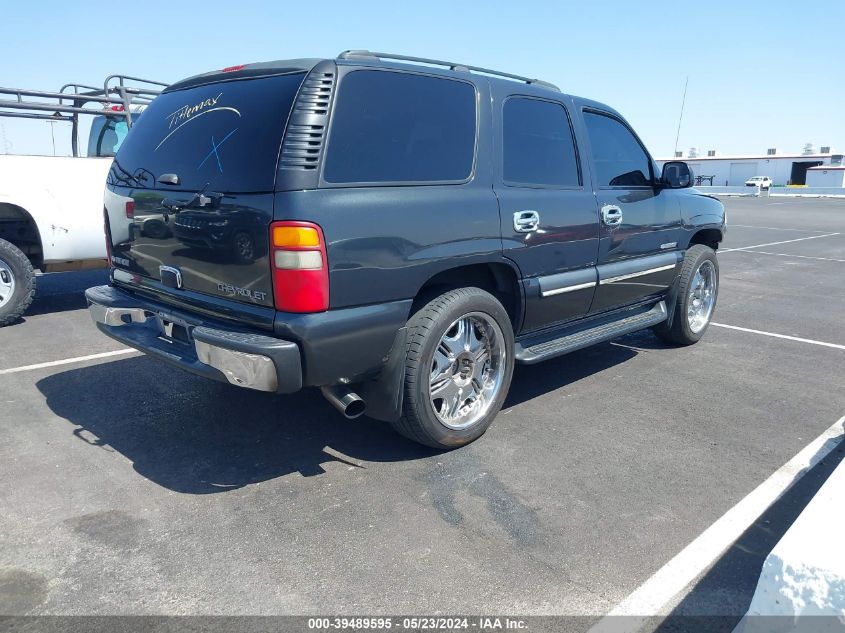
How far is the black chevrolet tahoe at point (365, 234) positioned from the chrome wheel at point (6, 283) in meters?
2.79

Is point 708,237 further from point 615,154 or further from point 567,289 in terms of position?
point 567,289

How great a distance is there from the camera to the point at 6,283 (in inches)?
245

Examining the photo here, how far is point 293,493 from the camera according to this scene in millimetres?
3293

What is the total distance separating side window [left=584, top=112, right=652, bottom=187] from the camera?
4742 mm

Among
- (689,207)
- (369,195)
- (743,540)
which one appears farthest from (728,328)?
(369,195)

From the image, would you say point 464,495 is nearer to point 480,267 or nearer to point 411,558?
point 411,558

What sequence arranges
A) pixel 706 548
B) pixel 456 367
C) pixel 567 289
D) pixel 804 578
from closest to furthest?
1. pixel 804 578
2. pixel 706 548
3. pixel 456 367
4. pixel 567 289

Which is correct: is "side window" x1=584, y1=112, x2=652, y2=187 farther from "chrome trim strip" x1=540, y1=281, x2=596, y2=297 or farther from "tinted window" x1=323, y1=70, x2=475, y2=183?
"tinted window" x1=323, y1=70, x2=475, y2=183

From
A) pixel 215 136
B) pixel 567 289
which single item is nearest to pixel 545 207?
pixel 567 289

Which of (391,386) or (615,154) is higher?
(615,154)

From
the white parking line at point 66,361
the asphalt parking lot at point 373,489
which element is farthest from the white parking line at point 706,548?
the white parking line at point 66,361

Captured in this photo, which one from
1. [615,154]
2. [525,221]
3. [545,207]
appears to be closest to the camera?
[525,221]

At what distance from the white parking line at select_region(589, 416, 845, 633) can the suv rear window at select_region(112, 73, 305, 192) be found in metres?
2.25

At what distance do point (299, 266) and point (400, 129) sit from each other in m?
0.95
